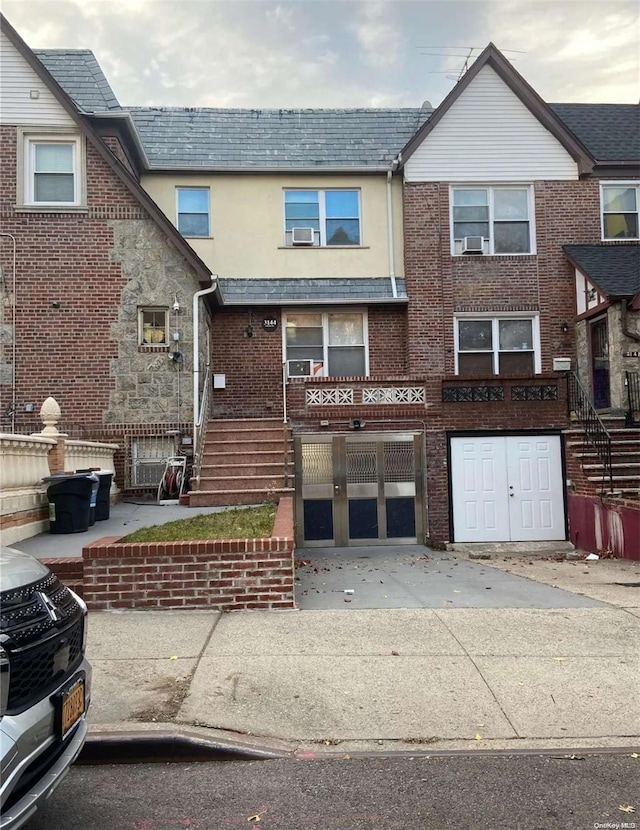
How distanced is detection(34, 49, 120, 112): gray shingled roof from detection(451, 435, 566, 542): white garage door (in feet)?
34.6

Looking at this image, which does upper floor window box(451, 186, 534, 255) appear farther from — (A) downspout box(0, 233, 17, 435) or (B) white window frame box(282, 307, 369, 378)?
(A) downspout box(0, 233, 17, 435)

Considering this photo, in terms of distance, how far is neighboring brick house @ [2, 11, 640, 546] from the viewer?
13594 millimetres

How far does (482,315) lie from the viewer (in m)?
14.7

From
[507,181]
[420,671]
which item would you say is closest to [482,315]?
[507,181]

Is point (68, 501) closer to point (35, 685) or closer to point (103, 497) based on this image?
point (103, 497)

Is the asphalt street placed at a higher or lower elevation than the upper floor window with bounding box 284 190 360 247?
lower

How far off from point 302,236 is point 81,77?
5862mm

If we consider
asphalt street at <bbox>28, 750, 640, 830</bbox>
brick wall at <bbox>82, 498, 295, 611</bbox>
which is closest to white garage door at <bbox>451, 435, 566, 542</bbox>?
brick wall at <bbox>82, 498, 295, 611</bbox>

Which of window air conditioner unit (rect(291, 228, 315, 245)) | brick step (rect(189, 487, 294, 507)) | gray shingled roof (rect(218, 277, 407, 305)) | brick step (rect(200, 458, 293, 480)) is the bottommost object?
brick step (rect(189, 487, 294, 507))

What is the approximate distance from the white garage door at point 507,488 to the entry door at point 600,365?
186cm

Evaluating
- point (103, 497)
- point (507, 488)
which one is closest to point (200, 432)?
point (103, 497)

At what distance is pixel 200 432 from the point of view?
11836mm

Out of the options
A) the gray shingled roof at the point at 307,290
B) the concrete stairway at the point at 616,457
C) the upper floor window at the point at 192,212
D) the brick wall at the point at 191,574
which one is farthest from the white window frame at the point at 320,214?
the brick wall at the point at 191,574

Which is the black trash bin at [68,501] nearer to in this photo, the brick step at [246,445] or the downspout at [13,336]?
the brick step at [246,445]
